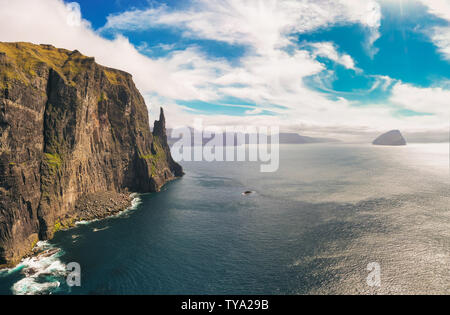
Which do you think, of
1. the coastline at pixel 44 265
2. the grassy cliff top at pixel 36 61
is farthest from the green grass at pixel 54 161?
the grassy cliff top at pixel 36 61

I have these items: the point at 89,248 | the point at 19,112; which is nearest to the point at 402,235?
the point at 89,248

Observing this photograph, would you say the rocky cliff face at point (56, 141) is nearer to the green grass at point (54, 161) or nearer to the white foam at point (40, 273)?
the green grass at point (54, 161)

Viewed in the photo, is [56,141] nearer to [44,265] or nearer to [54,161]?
[54,161]

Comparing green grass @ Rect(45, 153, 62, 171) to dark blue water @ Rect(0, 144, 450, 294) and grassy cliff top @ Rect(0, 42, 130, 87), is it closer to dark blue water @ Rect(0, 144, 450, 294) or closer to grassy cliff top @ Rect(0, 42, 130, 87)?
dark blue water @ Rect(0, 144, 450, 294)

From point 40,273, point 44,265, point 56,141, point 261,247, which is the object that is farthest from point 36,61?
point 261,247

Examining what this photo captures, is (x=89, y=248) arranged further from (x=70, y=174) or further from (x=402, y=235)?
(x=402, y=235)
